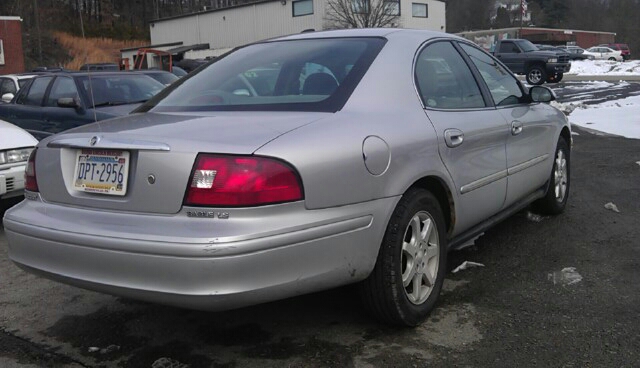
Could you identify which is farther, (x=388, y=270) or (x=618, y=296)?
(x=618, y=296)

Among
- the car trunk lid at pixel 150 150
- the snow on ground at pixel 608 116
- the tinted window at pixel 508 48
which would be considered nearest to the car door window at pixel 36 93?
the car trunk lid at pixel 150 150

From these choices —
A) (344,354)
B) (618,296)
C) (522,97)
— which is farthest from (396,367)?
(522,97)

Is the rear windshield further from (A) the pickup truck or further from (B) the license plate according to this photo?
(A) the pickup truck

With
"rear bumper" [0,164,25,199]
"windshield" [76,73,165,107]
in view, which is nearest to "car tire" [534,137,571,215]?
"rear bumper" [0,164,25,199]

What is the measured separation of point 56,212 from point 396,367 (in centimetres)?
171

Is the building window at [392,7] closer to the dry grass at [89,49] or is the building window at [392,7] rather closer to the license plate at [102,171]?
the dry grass at [89,49]

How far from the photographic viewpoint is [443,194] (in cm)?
338

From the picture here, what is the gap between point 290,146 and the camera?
250 cm

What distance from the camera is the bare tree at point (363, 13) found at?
118ft

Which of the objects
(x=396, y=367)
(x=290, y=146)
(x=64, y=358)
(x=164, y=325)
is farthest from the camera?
(x=164, y=325)

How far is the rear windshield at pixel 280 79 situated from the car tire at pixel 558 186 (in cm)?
242

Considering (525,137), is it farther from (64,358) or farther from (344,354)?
(64,358)

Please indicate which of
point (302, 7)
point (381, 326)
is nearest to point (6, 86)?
point (381, 326)

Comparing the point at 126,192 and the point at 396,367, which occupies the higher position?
the point at 126,192
